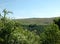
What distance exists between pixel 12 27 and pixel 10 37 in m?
1.37

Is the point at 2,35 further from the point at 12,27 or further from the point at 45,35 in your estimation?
the point at 45,35

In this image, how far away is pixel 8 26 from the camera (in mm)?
28047

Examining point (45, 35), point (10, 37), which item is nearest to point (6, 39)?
point (10, 37)

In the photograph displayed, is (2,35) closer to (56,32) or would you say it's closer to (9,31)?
(9,31)

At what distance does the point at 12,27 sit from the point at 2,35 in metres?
1.56

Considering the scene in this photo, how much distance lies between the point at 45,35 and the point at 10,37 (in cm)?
1145

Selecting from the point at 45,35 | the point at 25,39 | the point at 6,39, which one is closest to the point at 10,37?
the point at 6,39

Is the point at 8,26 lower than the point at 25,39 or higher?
higher

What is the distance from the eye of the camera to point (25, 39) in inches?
1150

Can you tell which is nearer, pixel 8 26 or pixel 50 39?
pixel 8 26

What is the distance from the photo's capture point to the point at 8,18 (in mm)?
29016

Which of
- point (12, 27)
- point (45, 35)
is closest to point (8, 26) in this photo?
point (12, 27)

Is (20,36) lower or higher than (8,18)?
lower

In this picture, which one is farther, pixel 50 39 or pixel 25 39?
pixel 50 39
